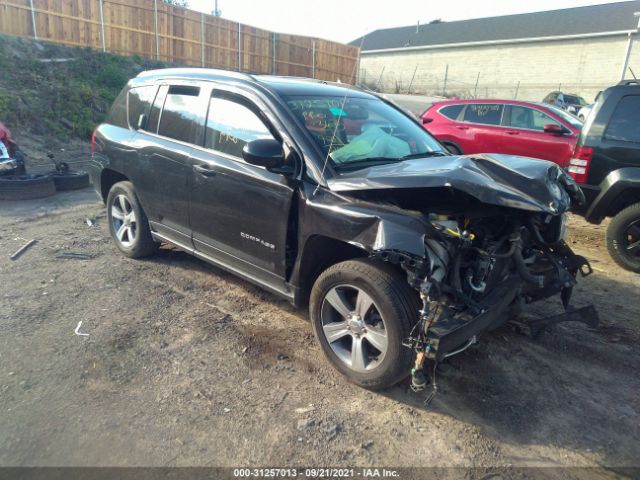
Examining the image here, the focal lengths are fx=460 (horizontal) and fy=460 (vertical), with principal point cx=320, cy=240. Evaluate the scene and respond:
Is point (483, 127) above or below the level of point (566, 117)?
below

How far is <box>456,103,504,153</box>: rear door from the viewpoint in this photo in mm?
8922

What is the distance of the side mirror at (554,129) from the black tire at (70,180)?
833cm

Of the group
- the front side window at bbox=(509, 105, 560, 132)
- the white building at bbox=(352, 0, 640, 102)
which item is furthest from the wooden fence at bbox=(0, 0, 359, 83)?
the white building at bbox=(352, 0, 640, 102)

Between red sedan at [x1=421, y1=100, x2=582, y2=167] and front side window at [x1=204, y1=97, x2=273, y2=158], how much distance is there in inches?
207

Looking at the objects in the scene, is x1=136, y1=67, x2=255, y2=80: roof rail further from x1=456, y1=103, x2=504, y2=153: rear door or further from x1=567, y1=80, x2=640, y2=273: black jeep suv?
x1=456, y1=103, x2=504, y2=153: rear door

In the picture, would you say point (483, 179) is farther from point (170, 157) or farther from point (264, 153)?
point (170, 157)

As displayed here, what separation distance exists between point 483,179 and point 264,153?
1441 millimetres

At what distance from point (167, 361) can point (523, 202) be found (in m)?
2.64

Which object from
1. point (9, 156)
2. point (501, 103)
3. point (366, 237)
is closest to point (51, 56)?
point (9, 156)

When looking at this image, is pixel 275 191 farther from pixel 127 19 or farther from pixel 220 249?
pixel 127 19

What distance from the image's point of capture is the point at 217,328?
3809 mm

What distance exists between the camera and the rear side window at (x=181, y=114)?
416 centimetres

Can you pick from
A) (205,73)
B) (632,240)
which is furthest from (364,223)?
(632,240)

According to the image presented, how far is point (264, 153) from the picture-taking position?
3.16 m
